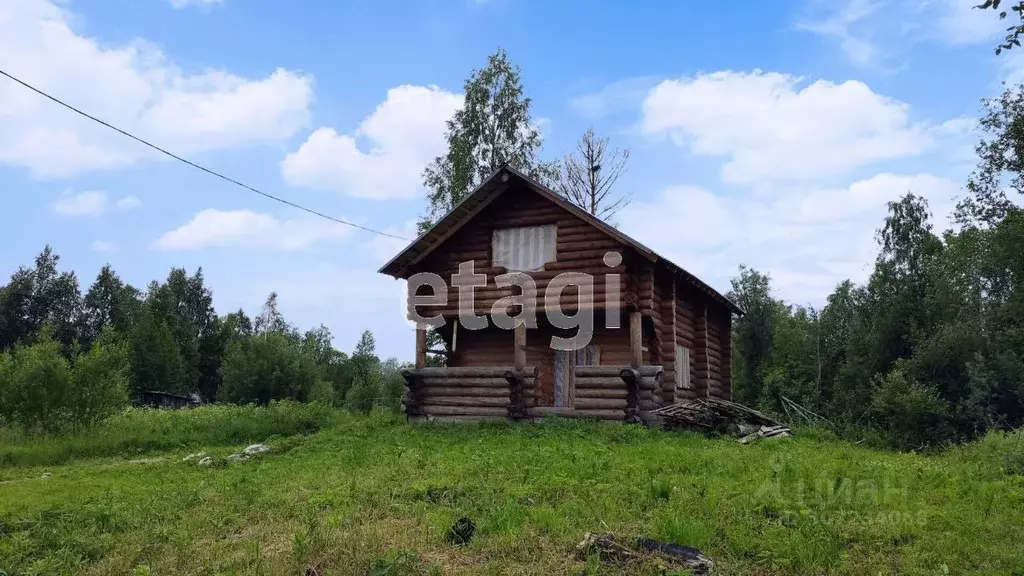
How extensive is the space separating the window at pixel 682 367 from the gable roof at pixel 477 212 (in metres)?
2.15

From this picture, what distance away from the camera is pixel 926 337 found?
1053 inches

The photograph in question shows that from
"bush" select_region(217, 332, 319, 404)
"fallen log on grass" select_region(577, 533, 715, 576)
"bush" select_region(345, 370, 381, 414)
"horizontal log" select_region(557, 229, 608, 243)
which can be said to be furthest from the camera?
"bush" select_region(217, 332, 319, 404)

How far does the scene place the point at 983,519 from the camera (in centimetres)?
758

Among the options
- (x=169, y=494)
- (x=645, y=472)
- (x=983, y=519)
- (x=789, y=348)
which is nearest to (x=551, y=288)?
(x=645, y=472)

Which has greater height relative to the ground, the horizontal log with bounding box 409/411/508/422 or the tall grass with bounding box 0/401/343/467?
the horizontal log with bounding box 409/411/508/422

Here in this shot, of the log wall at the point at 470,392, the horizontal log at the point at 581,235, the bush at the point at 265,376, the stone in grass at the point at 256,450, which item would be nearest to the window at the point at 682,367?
the log wall at the point at 470,392

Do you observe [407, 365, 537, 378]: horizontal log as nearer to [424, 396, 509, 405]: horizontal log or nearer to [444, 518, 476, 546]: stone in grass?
[424, 396, 509, 405]: horizontal log

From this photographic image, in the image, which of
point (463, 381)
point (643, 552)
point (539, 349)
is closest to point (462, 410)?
point (463, 381)

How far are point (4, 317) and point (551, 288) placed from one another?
2299 inches

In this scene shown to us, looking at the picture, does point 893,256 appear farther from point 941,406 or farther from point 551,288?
point 551,288

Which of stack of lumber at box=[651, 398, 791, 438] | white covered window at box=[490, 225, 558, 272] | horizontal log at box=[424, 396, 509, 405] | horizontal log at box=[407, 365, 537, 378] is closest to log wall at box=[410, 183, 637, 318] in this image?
white covered window at box=[490, 225, 558, 272]

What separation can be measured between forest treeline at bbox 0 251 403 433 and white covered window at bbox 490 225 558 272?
11626mm

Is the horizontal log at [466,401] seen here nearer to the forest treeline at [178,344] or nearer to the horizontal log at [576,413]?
the horizontal log at [576,413]

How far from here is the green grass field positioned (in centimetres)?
664
